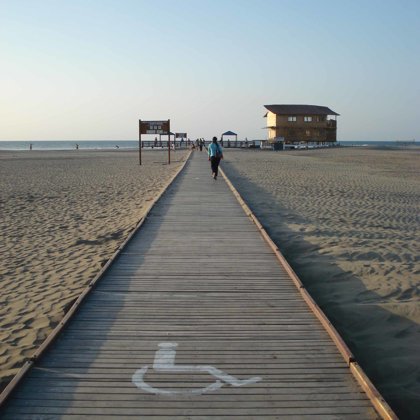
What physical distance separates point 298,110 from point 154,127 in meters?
41.6

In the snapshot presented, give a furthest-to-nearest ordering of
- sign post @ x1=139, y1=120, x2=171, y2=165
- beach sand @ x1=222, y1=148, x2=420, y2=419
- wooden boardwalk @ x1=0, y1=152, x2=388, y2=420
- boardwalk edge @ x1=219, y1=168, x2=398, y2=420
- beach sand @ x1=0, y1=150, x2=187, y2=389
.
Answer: sign post @ x1=139, y1=120, x2=171, y2=165 → beach sand @ x1=0, y1=150, x2=187, y2=389 → beach sand @ x1=222, y1=148, x2=420, y2=419 → wooden boardwalk @ x1=0, y1=152, x2=388, y2=420 → boardwalk edge @ x1=219, y1=168, x2=398, y2=420

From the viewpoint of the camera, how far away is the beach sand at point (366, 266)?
425cm

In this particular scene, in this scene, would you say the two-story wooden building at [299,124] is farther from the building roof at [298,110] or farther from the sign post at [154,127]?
the sign post at [154,127]

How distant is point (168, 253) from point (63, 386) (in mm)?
3896

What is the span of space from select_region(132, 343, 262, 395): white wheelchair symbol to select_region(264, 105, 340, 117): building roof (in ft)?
206

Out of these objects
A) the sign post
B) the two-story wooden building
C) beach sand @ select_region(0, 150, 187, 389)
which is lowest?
beach sand @ select_region(0, 150, 187, 389)

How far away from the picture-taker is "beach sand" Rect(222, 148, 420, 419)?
4.25 metres

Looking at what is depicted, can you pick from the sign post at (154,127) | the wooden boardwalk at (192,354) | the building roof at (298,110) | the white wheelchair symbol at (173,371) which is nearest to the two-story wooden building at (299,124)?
the building roof at (298,110)

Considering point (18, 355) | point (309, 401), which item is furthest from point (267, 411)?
point (18, 355)

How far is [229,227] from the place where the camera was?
9.18 meters

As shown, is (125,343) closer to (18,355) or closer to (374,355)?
(18,355)

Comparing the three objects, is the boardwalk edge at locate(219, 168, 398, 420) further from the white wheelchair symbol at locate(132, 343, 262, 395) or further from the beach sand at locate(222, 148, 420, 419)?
the white wheelchair symbol at locate(132, 343, 262, 395)

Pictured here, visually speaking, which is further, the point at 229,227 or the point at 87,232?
the point at 87,232

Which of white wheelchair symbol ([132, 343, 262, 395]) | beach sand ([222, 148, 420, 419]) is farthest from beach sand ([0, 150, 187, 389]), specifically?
beach sand ([222, 148, 420, 419])
